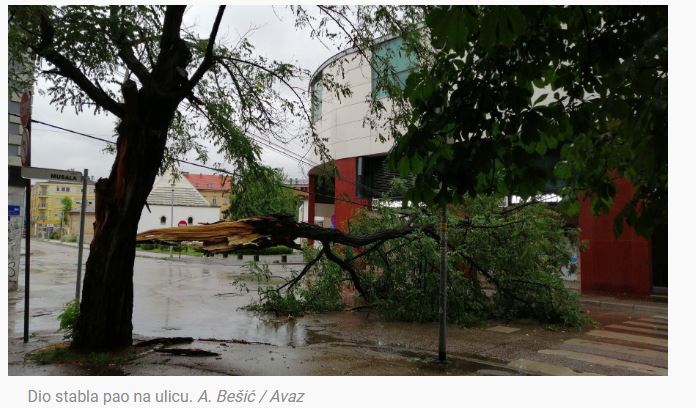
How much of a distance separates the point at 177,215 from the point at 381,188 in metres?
39.0

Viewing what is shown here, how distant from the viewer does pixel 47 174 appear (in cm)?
656

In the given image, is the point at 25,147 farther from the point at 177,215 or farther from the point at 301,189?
the point at 177,215

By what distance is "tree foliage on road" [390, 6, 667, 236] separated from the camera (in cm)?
282

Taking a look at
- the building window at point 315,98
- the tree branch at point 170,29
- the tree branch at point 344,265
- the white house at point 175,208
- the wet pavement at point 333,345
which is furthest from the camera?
the white house at point 175,208

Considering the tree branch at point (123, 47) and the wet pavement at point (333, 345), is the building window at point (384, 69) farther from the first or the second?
the wet pavement at point (333, 345)

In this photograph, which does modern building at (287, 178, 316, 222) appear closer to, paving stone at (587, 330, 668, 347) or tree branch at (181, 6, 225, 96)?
tree branch at (181, 6, 225, 96)

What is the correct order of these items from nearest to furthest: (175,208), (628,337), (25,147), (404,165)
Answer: (404,165) → (25,147) → (628,337) → (175,208)

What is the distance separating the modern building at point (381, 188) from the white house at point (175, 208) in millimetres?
28155

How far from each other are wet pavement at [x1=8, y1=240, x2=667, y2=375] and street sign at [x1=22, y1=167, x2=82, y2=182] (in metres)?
2.21

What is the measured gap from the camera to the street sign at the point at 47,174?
21.0 ft

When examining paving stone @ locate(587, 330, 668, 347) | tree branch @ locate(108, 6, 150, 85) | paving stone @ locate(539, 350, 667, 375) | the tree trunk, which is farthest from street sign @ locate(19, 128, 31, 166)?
paving stone @ locate(587, 330, 668, 347)

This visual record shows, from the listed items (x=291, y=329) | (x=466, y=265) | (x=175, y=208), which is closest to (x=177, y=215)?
(x=175, y=208)

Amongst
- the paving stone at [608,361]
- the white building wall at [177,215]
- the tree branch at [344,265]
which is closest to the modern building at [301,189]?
the tree branch at [344,265]

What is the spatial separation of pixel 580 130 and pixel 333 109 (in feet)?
67.8
